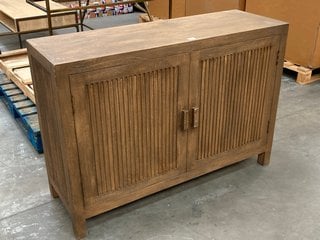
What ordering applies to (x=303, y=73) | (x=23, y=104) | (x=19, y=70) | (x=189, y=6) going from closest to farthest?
(x=23, y=104) → (x=19, y=70) → (x=303, y=73) → (x=189, y=6)

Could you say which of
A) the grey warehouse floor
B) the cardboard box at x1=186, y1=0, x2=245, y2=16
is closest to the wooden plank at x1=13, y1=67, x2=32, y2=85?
the grey warehouse floor

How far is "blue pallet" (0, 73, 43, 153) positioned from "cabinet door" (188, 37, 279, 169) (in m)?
1.09

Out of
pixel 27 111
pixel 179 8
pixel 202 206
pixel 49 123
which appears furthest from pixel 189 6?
pixel 49 123

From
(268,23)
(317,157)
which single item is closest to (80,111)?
(268,23)

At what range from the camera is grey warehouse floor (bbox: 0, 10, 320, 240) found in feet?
6.21

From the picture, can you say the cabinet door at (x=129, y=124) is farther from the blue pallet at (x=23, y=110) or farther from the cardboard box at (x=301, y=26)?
the cardboard box at (x=301, y=26)

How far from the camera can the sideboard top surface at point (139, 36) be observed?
160cm

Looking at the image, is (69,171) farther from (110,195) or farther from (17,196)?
(17,196)

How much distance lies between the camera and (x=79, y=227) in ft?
5.98

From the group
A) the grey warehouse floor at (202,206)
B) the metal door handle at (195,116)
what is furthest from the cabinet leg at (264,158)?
the metal door handle at (195,116)

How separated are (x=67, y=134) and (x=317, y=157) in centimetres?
170

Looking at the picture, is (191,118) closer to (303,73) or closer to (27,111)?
(27,111)

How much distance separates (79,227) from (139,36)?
3.17 feet

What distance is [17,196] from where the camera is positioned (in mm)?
2156
